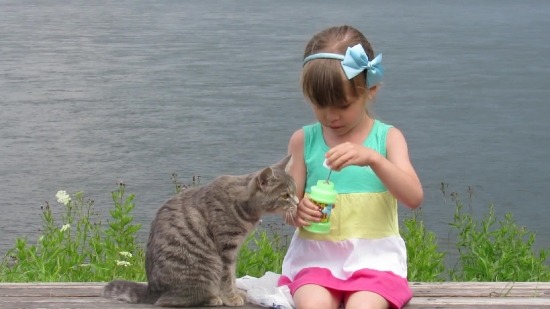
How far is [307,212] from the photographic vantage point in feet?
11.8

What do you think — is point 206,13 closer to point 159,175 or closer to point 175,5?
point 175,5

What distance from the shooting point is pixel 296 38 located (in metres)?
11.0

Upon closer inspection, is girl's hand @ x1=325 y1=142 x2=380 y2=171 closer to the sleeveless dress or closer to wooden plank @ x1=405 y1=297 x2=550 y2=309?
the sleeveless dress

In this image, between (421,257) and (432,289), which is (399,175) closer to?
(432,289)

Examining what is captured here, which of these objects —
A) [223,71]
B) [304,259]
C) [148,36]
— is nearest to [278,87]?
[223,71]

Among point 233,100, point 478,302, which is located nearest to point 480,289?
point 478,302

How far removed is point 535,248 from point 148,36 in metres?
6.51

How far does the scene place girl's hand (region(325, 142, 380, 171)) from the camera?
136 inches

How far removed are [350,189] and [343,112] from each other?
31cm

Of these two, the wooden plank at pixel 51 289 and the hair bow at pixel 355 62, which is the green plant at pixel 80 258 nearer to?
the wooden plank at pixel 51 289

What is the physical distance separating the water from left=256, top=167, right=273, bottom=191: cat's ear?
238 centimetres

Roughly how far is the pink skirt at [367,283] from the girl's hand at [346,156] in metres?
0.43

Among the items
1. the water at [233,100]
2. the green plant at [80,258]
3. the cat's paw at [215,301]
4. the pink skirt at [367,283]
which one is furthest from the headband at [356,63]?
the water at [233,100]

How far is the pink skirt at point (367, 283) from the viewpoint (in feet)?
11.9
